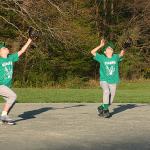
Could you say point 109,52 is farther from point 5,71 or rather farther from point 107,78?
point 5,71

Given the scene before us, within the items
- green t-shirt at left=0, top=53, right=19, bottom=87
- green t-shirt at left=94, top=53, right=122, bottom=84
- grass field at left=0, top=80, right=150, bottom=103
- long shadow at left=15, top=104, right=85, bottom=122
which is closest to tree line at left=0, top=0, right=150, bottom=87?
grass field at left=0, top=80, right=150, bottom=103

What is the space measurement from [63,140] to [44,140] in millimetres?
330

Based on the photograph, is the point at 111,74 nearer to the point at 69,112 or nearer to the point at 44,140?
the point at 69,112

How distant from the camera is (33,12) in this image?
33.8m

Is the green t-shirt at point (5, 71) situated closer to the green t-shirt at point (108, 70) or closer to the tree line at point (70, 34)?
the green t-shirt at point (108, 70)

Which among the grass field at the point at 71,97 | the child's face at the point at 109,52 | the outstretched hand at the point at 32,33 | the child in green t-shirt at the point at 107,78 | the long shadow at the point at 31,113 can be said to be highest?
the outstretched hand at the point at 32,33

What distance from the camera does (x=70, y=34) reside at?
117ft

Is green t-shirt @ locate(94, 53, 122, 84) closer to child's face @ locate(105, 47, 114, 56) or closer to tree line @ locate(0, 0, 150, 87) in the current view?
child's face @ locate(105, 47, 114, 56)

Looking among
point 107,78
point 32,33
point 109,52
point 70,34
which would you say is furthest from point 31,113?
point 70,34

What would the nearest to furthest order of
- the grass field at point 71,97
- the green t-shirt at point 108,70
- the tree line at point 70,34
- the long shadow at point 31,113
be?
the long shadow at point 31,113 → the green t-shirt at point 108,70 → the grass field at point 71,97 → the tree line at point 70,34

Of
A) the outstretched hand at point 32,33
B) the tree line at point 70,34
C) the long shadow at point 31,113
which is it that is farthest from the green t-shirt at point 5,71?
the tree line at point 70,34

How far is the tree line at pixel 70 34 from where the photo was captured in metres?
34.6

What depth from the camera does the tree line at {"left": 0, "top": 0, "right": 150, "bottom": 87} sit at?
34625 mm

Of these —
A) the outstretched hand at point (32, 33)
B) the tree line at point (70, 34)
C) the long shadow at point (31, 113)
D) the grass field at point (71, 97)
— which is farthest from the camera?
the tree line at point (70, 34)
